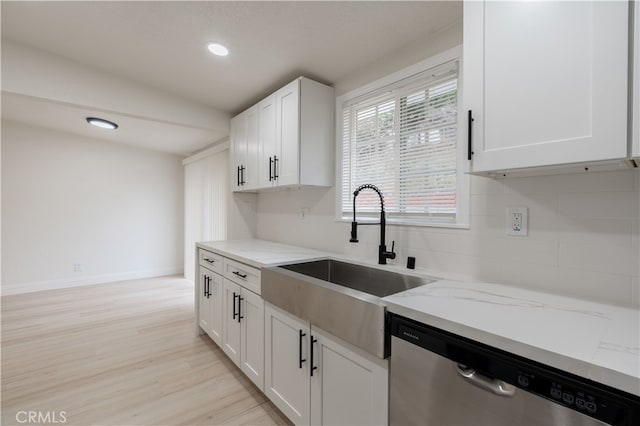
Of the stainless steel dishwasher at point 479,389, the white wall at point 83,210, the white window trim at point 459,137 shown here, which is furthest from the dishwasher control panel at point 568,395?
the white wall at point 83,210

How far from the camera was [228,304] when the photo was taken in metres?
2.36

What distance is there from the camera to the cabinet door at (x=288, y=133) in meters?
2.31

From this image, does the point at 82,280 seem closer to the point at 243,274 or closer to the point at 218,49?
the point at 243,274

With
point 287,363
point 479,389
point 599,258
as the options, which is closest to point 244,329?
point 287,363

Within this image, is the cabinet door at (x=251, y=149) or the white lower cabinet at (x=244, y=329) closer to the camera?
the white lower cabinet at (x=244, y=329)

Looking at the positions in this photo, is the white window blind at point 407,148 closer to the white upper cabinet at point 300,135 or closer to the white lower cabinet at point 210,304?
the white upper cabinet at point 300,135

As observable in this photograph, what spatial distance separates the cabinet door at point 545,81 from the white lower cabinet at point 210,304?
224 cm

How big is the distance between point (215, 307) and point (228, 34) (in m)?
2.18

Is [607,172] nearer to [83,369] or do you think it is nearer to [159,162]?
[83,369]

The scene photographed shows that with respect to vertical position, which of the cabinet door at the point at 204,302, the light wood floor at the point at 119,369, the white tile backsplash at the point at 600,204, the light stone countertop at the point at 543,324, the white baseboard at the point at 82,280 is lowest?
the light wood floor at the point at 119,369

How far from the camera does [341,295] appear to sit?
128 centimetres

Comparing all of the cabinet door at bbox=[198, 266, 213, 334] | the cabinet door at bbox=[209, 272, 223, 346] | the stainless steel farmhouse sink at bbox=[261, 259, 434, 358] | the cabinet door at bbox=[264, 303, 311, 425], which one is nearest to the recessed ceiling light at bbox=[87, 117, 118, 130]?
the cabinet door at bbox=[198, 266, 213, 334]

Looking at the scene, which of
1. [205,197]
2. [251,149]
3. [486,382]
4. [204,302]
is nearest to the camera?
[486,382]

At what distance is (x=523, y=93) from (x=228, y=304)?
2.31 metres
